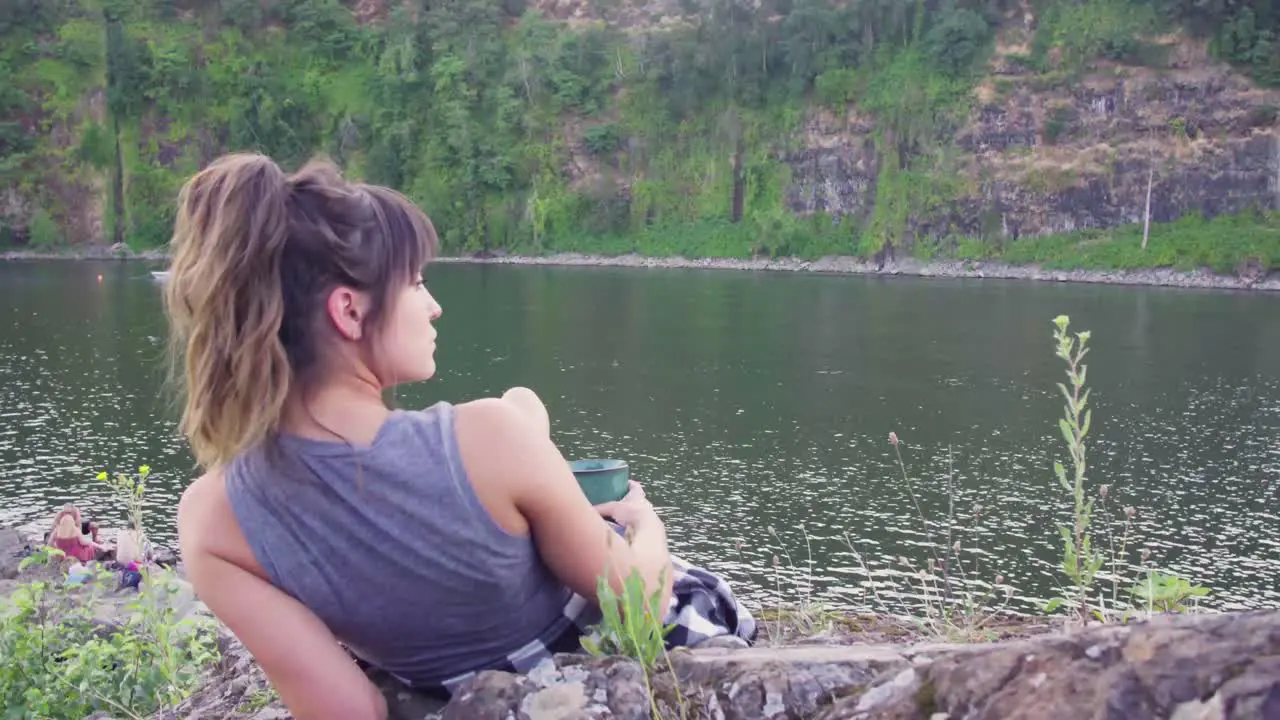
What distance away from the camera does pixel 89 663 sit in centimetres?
349

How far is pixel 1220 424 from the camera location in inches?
949

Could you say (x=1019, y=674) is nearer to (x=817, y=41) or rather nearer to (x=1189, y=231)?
(x=1189, y=231)

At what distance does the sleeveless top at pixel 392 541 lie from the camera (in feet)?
5.71

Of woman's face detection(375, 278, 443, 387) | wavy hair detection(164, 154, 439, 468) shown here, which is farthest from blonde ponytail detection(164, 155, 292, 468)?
woman's face detection(375, 278, 443, 387)

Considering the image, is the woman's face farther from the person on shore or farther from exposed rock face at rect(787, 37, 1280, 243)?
exposed rock face at rect(787, 37, 1280, 243)

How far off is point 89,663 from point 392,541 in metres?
2.26

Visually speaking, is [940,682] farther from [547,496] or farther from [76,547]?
[76,547]

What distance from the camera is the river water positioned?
661 inches

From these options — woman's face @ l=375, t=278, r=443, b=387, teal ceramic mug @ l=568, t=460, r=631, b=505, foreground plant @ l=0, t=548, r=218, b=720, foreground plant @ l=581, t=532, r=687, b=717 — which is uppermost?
woman's face @ l=375, t=278, r=443, b=387

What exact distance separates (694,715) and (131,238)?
269 feet

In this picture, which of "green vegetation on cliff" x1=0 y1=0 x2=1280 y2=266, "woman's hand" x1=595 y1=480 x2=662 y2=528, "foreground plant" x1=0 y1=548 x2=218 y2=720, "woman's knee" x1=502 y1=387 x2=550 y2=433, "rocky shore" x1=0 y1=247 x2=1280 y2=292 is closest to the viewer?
"woman's knee" x1=502 y1=387 x2=550 y2=433

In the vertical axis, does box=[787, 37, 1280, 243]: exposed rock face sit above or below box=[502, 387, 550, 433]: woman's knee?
above

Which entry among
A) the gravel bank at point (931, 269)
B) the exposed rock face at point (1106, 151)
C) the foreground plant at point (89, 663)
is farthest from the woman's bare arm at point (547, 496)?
the exposed rock face at point (1106, 151)

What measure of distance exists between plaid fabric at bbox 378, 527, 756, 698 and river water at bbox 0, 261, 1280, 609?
316 cm
